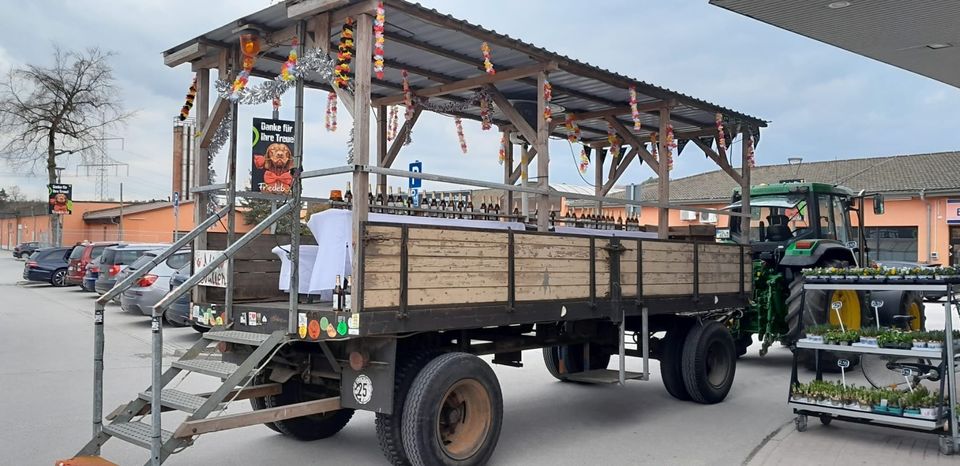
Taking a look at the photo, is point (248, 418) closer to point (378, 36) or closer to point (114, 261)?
point (378, 36)

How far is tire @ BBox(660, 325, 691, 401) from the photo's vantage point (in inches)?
331

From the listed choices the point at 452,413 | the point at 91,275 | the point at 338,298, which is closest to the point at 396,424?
the point at 452,413

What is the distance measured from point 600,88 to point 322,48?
13.2 ft

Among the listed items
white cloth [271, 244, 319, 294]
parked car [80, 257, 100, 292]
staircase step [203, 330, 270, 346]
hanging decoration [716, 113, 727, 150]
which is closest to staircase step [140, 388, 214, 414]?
staircase step [203, 330, 270, 346]

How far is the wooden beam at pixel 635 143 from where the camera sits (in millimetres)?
9070

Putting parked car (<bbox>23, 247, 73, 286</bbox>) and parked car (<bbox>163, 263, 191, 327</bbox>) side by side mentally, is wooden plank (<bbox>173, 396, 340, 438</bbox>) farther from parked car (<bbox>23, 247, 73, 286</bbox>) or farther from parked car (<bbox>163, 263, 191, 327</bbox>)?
parked car (<bbox>23, 247, 73, 286</bbox>)

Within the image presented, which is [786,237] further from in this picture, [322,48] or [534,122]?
[322,48]

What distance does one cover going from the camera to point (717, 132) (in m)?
10.4

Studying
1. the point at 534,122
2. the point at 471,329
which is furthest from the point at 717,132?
the point at 471,329

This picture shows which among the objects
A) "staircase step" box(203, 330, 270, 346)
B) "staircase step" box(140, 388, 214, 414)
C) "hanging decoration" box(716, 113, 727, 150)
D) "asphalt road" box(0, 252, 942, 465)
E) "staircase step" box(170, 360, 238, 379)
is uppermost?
"hanging decoration" box(716, 113, 727, 150)

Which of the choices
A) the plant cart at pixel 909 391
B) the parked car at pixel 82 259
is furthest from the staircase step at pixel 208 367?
the parked car at pixel 82 259

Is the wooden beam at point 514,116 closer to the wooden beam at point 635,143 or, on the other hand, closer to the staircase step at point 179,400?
the wooden beam at point 635,143

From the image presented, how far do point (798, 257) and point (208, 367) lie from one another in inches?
319

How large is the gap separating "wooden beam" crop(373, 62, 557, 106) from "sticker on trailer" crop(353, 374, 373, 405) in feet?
11.5
